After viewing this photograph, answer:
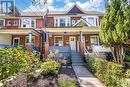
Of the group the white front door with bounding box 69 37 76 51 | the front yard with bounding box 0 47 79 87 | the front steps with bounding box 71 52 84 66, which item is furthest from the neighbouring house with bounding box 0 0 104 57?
the front yard with bounding box 0 47 79 87

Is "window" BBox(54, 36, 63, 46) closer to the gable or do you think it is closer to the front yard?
the gable

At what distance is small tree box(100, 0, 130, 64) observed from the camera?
1328cm

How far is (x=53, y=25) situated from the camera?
103ft

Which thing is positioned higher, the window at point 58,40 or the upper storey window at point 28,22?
the upper storey window at point 28,22

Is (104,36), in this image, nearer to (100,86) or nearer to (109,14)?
(109,14)

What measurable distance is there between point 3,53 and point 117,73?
7.49 m

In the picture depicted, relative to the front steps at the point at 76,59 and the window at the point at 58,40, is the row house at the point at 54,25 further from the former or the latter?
the front steps at the point at 76,59

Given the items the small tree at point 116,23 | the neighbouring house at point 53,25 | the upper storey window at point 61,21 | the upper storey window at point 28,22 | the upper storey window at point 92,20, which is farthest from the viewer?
the upper storey window at point 28,22

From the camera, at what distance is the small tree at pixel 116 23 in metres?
13.3

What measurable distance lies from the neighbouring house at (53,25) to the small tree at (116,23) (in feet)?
35.8

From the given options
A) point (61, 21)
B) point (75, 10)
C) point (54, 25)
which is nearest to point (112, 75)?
point (54, 25)

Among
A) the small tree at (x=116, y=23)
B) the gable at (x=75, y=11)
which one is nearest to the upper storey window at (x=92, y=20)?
the gable at (x=75, y=11)

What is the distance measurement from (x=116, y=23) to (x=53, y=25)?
58.6 feet

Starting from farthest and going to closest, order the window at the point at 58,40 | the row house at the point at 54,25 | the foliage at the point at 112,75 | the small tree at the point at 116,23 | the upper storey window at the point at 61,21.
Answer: the upper storey window at the point at 61,21 → the window at the point at 58,40 → the row house at the point at 54,25 → the small tree at the point at 116,23 → the foliage at the point at 112,75
